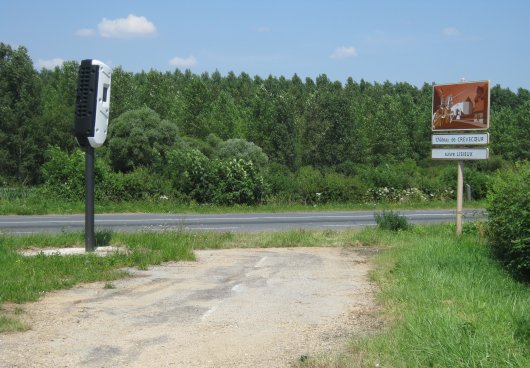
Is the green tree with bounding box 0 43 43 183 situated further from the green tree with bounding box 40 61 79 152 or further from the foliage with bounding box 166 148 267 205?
the foliage with bounding box 166 148 267 205

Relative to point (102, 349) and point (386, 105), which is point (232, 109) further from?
point (102, 349)

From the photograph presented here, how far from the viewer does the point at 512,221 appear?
1069 centimetres

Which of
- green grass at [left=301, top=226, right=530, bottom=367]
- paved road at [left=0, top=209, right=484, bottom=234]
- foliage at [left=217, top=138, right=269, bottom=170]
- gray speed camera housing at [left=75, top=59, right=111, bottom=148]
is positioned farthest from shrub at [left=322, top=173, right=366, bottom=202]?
gray speed camera housing at [left=75, top=59, right=111, bottom=148]

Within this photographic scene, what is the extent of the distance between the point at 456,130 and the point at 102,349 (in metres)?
10.9

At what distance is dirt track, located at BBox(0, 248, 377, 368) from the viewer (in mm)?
5578

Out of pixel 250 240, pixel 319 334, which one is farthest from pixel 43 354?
pixel 250 240

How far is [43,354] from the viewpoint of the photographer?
18.3 ft

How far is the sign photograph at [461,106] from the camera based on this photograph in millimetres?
13977

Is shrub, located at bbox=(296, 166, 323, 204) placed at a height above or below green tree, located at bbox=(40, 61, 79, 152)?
below

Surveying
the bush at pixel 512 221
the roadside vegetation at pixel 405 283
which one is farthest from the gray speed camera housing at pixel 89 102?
the bush at pixel 512 221

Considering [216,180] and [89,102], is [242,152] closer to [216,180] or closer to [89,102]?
[216,180]

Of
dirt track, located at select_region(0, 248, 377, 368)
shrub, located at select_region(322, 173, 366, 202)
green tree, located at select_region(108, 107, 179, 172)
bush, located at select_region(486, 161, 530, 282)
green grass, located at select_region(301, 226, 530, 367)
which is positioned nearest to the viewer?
green grass, located at select_region(301, 226, 530, 367)

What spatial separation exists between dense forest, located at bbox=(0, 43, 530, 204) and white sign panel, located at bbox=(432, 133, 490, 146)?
554 inches

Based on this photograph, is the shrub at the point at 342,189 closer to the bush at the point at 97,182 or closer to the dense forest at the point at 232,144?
the dense forest at the point at 232,144
